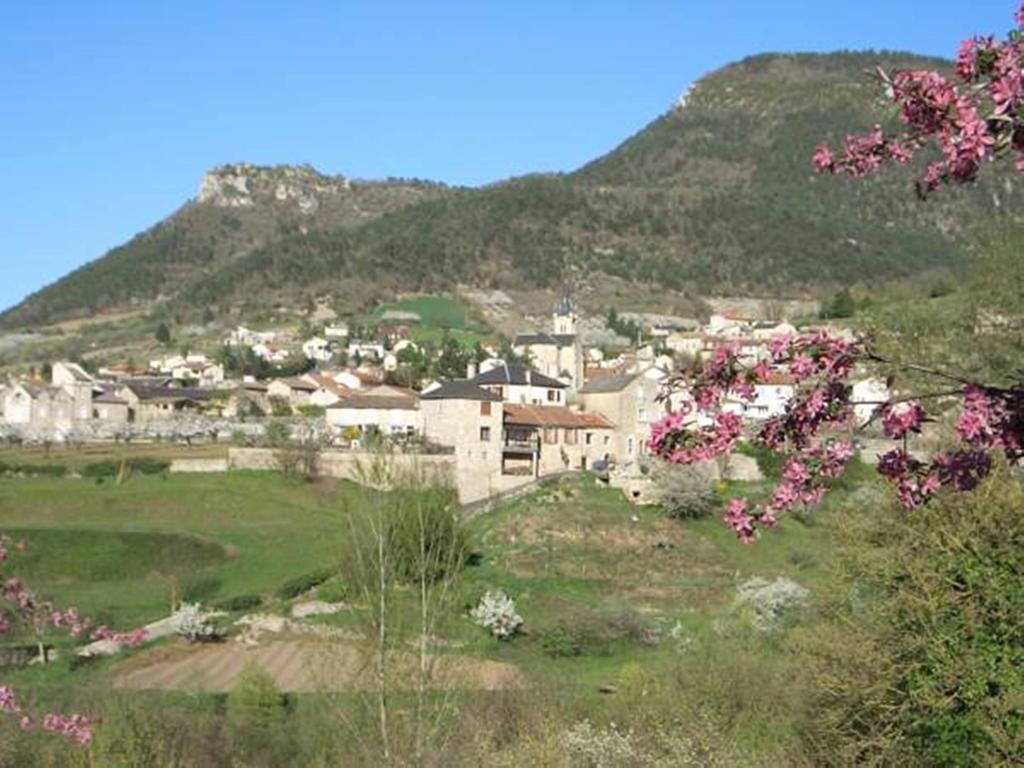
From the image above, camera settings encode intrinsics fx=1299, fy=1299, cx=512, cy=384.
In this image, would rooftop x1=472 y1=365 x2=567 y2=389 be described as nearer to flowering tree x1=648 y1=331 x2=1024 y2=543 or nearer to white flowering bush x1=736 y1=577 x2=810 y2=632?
white flowering bush x1=736 y1=577 x2=810 y2=632

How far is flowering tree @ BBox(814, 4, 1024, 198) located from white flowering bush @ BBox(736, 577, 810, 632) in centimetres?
3139

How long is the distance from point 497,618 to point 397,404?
38037mm

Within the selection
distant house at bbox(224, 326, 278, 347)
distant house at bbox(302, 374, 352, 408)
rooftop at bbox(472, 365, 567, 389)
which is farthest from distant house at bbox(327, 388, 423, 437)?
distant house at bbox(224, 326, 278, 347)

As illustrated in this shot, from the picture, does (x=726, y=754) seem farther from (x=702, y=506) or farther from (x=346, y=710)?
(x=702, y=506)

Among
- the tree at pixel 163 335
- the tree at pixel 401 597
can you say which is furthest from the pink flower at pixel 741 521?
the tree at pixel 163 335

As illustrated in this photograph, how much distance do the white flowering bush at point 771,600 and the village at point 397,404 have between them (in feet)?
18.5

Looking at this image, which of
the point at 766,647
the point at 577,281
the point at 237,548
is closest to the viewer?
the point at 766,647

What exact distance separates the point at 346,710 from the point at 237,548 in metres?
27.3

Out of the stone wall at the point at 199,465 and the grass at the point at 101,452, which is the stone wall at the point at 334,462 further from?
the grass at the point at 101,452

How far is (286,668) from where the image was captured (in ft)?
126

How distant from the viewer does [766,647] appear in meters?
32.7

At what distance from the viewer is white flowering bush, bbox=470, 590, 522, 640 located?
1622 inches

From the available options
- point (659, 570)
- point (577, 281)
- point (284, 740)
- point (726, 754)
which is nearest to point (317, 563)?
point (659, 570)

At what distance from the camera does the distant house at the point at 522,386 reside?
71500mm
